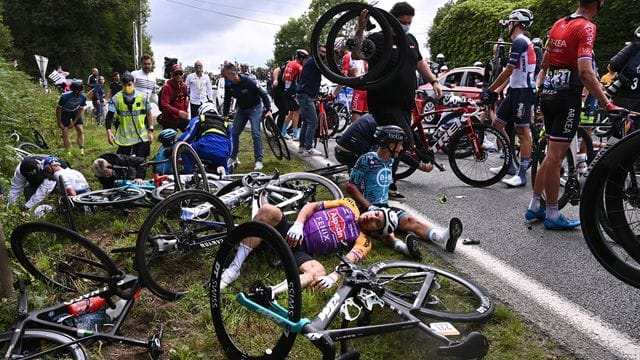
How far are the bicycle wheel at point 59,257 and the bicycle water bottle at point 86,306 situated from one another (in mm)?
144

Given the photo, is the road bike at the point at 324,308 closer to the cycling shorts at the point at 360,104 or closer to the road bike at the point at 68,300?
the road bike at the point at 68,300

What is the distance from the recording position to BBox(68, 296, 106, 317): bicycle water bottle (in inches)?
119

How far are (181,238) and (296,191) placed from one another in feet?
5.21

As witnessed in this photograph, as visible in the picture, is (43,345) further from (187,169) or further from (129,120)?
(129,120)

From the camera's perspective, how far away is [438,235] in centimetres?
442

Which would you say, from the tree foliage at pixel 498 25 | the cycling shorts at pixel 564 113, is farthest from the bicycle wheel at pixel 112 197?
the tree foliage at pixel 498 25

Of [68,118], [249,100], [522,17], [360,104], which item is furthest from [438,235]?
[68,118]

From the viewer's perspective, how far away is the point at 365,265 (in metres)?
4.04

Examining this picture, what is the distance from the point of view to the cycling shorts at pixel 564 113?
174 inches

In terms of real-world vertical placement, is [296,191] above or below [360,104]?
below

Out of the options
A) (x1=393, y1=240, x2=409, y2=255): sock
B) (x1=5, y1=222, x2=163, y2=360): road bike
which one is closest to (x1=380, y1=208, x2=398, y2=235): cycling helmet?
(x1=393, y1=240, x2=409, y2=255): sock

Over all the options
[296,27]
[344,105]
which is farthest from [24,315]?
[296,27]

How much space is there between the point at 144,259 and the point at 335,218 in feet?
5.36

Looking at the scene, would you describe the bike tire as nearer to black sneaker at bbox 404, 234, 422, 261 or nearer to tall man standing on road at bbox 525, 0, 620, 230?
black sneaker at bbox 404, 234, 422, 261
